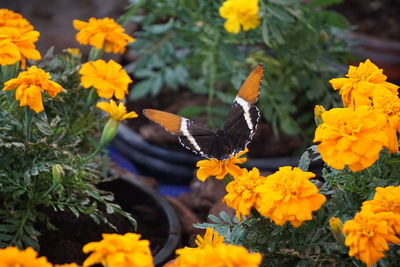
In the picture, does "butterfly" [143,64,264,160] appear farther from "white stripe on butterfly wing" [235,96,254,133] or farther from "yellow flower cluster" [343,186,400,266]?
"yellow flower cluster" [343,186,400,266]

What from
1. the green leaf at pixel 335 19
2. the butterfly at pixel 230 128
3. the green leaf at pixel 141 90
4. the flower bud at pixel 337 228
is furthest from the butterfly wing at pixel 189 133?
the green leaf at pixel 141 90

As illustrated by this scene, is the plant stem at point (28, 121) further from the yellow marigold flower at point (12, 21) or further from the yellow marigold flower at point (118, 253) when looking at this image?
the yellow marigold flower at point (118, 253)

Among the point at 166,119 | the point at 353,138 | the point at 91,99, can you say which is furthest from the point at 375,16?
the point at 353,138

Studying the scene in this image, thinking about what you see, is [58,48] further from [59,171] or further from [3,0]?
[59,171]

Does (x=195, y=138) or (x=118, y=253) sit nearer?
(x=118, y=253)

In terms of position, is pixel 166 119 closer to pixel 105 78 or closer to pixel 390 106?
pixel 105 78
